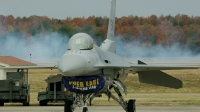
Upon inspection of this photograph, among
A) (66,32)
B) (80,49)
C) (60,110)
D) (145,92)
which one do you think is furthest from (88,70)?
(66,32)

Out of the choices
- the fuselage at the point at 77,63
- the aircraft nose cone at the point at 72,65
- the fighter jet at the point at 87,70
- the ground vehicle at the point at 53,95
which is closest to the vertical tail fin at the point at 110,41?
the fighter jet at the point at 87,70

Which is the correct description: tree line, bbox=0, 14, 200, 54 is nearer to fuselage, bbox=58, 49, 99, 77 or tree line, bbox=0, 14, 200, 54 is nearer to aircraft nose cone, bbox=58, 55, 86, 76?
fuselage, bbox=58, 49, 99, 77

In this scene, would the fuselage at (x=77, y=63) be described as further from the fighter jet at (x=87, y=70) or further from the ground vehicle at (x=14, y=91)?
the ground vehicle at (x=14, y=91)

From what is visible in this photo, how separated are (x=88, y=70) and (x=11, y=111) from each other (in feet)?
28.8

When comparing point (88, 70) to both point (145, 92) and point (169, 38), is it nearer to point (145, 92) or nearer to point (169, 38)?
point (145, 92)

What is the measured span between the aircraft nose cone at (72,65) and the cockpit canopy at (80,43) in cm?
72

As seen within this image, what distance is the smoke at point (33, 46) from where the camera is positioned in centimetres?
6950

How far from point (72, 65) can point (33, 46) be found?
51.3 metres

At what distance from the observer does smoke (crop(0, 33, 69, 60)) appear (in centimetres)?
6950

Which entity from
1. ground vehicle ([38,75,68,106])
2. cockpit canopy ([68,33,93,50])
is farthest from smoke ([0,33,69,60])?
cockpit canopy ([68,33,93,50])

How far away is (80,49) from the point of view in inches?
840

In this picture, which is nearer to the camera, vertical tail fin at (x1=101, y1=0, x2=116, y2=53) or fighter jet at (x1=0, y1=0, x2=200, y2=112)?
fighter jet at (x1=0, y1=0, x2=200, y2=112)

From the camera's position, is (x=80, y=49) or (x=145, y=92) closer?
A: (x=80, y=49)

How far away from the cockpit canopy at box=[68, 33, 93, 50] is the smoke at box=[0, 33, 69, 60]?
1832 inches
